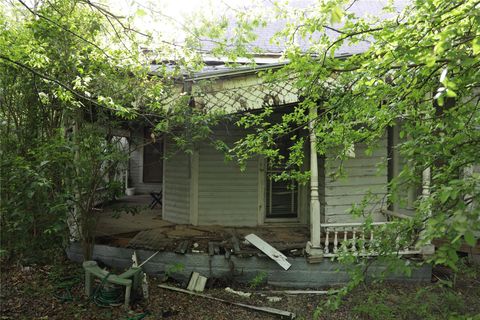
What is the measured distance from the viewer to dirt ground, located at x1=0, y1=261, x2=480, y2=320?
4172 mm

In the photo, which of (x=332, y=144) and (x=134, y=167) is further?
(x=134, y=167)

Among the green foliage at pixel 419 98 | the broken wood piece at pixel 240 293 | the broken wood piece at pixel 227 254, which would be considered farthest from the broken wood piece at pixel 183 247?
the green foliage at pixel 419 98

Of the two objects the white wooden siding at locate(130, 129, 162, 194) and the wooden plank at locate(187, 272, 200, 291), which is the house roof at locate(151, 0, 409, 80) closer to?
the wooden plank at locate(187, 272, 200, 291)

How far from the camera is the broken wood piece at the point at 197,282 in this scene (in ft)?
16.5

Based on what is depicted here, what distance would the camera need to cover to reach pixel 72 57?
4.27 meters

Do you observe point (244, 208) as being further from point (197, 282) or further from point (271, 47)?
point (271, 47)

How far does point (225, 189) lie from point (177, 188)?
3.53ft

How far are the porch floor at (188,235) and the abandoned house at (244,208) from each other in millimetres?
17

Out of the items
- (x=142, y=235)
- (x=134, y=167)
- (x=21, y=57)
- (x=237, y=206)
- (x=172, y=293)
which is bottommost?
(x=172, y=293)

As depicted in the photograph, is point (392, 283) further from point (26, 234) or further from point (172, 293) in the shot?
point (26, 234)

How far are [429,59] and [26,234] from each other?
460 centimetres

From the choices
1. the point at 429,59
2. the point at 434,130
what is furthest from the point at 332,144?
the point at 429,59

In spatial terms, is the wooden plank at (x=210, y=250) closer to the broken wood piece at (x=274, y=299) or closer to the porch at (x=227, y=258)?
the porch at (x=227, y=258)

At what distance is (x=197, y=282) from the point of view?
5090 millimetres
